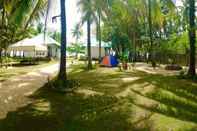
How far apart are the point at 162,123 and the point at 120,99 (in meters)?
3.46

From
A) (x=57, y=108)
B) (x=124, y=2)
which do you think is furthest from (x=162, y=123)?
(x=124, y=2)

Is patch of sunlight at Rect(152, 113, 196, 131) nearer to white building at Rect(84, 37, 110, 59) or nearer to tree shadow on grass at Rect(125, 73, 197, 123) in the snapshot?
tree shadow on grass at Rect(125, 73, 197, 123)

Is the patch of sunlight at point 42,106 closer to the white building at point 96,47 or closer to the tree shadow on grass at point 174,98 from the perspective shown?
the tree shadow on grass at point 174,98

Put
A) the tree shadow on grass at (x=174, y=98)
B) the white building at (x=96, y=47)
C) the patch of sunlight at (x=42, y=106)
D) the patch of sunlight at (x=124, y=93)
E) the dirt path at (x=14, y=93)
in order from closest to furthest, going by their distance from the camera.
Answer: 1. the tree shadow on grass at (x=174, y=98)
2. the patch of sunlight at (x=42, y=106)
3. the dirt path at (x=14, y=93)
4. the patch of sunlight at (x=124, y=93)
5. the white building at (x=96, y=47)

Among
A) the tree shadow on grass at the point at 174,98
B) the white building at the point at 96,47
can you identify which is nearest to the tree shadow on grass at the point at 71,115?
the tree shadow on grass at the point at 174,98

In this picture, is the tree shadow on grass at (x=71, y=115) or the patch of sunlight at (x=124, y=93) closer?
the tree shadow on grass at (x=71, y=115)

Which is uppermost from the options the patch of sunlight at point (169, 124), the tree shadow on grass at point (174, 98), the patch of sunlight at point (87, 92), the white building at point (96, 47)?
the white building at point (96, 47)

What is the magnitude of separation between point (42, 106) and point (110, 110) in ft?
7.88

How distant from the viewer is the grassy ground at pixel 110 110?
1008 cm

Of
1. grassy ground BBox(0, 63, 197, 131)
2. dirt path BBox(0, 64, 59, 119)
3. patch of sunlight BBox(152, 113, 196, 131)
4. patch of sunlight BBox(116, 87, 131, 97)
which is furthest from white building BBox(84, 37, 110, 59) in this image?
patch of sunlight BBox(152, 113, 196, 131)

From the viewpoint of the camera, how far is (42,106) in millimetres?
12406

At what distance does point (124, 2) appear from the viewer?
22.5 m

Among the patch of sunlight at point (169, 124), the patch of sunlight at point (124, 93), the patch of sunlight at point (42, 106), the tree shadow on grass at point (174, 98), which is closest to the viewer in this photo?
the patch of sunlight at point (169, 124)

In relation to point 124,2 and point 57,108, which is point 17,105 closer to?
point 57,108
